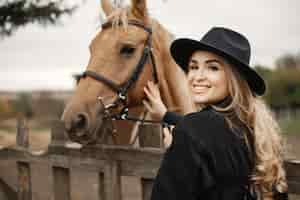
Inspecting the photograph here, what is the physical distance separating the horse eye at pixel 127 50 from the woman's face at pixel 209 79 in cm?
151

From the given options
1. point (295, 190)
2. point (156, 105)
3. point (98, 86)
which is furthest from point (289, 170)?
point (98, 86)

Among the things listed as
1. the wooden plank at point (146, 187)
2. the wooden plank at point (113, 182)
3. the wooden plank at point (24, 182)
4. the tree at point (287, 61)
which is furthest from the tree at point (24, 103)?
the tree at point (287, 61)

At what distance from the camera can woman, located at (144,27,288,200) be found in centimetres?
162

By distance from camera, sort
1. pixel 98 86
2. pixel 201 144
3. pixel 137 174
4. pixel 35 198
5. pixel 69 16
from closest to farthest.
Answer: pixel 201 144
pixel 137 174
pixel 98 86
pixel 35 198
pixel 69 16

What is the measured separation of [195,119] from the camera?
1.66 meters

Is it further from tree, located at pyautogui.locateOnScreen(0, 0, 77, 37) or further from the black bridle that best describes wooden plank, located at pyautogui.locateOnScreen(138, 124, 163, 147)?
tree, located at pyautogui.locateOnScreen(0, 0, 77, 37)

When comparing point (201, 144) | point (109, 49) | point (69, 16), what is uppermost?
point (69, 16)

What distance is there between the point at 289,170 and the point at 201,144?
640 millimetres

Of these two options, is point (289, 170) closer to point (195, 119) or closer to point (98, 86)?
point (195, 119)

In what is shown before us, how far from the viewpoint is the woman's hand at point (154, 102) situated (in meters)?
3.10

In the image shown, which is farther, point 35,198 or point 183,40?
point 35,198

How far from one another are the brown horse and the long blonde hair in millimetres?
1467

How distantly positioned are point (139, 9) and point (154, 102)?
0.86m

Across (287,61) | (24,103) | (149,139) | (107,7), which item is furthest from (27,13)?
(287,61)
